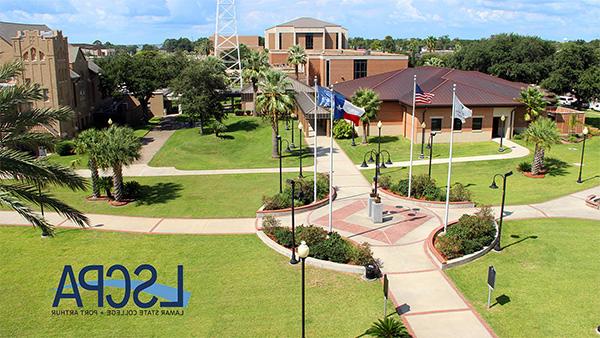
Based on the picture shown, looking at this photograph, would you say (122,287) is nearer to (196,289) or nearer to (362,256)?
(196,289)

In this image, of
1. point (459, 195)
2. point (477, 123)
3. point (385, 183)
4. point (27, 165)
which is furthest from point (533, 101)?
A: point (27, 165)

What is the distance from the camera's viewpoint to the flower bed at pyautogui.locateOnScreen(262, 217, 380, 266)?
22250 millimetres

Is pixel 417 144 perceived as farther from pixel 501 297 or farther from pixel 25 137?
pixel 25 137

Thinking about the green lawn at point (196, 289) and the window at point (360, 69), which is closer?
the green lawn at point (196, 289)

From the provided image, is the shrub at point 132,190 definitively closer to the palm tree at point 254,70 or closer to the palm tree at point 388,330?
the palm tree at point 388,330

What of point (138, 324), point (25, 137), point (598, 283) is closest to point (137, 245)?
point (138, 324)

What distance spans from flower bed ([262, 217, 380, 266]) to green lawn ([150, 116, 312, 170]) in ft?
61.0

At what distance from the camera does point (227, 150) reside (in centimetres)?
5253

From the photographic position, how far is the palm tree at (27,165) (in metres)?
14.2

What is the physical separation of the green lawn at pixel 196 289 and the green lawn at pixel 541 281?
4.45m

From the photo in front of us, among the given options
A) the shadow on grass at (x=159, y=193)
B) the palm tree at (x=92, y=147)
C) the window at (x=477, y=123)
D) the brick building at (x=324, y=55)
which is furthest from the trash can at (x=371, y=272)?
the brick building at (x=324, y=55)

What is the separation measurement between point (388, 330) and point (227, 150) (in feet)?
127

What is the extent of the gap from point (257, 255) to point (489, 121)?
35.1 metres

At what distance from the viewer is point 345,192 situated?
34.3m
